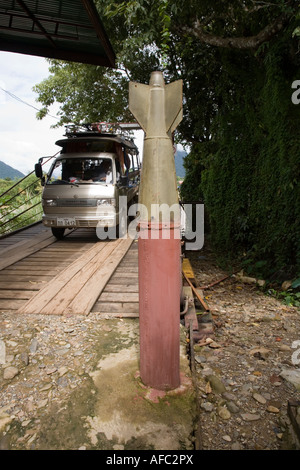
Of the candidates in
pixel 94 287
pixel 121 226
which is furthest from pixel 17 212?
pixel 94 287

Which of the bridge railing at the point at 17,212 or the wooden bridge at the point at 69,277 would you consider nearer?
the wooden bridge at the point at 69,277

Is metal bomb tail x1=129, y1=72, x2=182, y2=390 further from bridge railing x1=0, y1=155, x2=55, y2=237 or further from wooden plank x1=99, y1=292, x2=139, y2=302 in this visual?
bridge railing x1=0, y1=155, x2=55, y2=237

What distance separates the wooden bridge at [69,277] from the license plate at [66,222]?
47 centimetres

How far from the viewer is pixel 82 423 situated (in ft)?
7.25

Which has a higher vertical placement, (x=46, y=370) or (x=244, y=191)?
(x=244, y=191)

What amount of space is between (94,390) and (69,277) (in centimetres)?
268

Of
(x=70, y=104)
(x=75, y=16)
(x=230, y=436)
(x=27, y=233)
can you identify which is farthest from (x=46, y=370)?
(x=70, y=104)

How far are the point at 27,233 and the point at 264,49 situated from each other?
290 inches

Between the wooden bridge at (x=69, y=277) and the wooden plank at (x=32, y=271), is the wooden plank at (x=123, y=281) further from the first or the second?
the wooden plank at (x=32, y=271)

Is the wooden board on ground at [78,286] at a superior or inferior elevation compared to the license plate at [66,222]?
inferior

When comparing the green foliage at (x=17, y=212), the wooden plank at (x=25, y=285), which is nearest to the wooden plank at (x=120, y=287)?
the wooden plank at (x=25, y=285)

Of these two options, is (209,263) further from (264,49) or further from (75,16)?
(75,16)

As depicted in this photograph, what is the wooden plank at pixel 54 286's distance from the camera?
401 centimetres

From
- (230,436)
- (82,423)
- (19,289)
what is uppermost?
(19,289)
